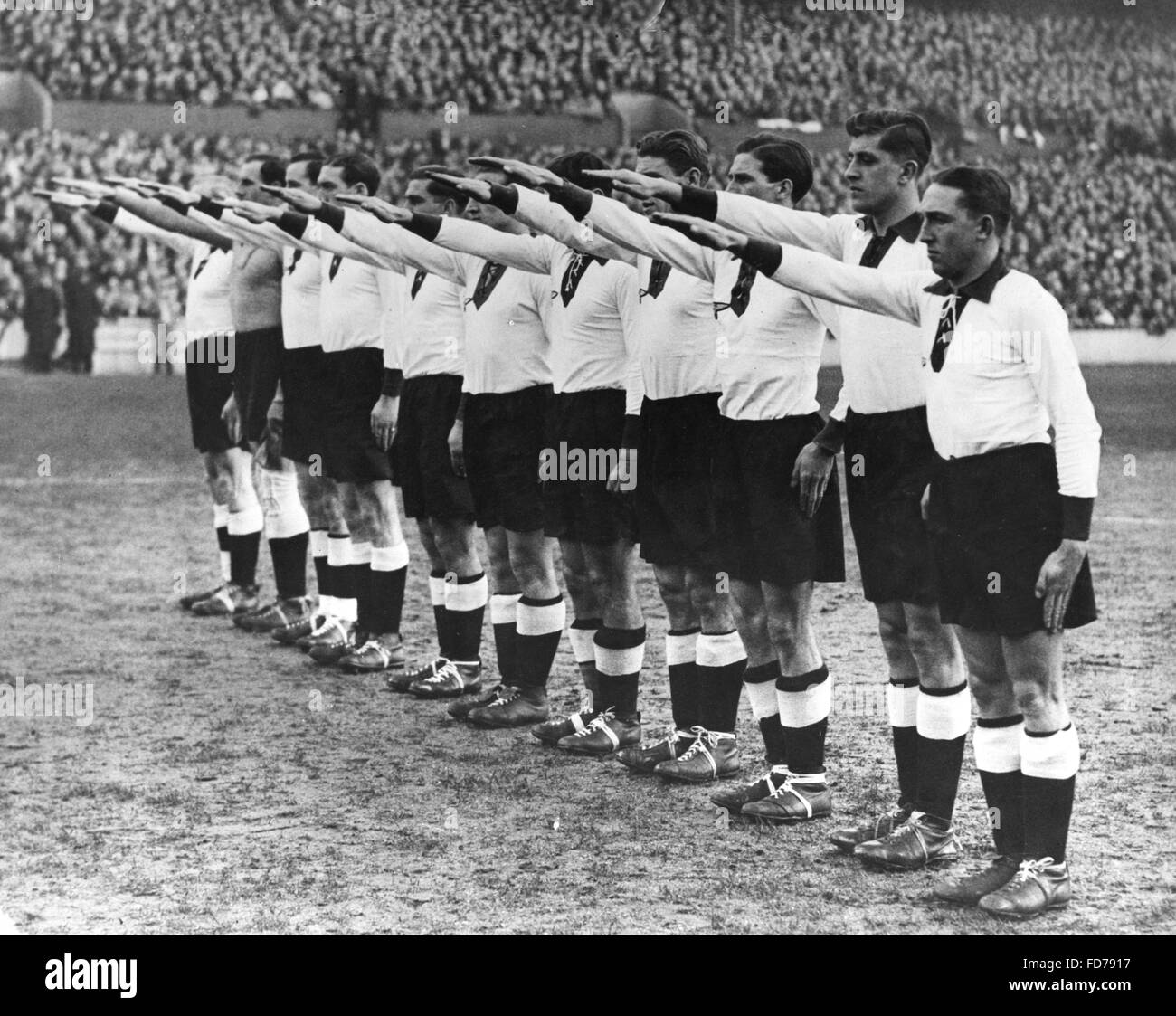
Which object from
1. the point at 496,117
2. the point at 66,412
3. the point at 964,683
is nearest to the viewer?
the point at 964,683

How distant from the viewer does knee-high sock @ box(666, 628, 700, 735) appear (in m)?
5.32

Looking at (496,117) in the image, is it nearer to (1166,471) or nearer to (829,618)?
(1166,471)

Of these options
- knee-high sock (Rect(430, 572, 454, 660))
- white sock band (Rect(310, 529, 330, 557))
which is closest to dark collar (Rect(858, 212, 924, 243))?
knee-high sock (Rect(430, 572, 454, 660))

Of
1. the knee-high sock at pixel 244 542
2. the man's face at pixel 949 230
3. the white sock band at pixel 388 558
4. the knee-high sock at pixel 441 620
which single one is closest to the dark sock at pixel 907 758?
the man's face at pixel 949 230

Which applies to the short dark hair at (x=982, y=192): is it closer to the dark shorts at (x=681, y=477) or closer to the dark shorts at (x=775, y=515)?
the dark shorts at (x=775, y=515)

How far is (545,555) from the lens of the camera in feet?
19.5

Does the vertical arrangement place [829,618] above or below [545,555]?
below

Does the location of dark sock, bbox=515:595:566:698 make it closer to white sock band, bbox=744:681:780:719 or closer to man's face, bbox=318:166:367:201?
white sock band, bbox=744:681:780:719

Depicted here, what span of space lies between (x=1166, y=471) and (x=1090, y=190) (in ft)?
33.2

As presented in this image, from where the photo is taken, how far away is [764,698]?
495 centimetres

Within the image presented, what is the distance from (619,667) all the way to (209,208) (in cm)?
272

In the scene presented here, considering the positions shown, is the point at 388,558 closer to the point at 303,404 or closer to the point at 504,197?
the point at 303,404
